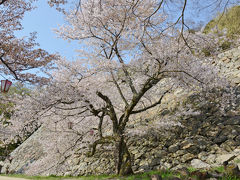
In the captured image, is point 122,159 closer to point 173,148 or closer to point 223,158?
Result: point 173,148

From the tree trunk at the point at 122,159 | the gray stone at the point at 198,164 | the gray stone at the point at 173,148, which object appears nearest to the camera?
the gray stone at the point at 198,164

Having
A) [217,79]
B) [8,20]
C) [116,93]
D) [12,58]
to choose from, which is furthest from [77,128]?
[217,79]

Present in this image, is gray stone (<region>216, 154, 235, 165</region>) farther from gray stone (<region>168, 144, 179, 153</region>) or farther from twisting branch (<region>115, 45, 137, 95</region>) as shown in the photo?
twisting branch (<region>115, 45, 137, 95</region>)

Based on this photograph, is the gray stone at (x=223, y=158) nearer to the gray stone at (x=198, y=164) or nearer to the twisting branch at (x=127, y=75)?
the gray stone at (x=198, y=164)

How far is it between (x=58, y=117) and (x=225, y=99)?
700 centimetres

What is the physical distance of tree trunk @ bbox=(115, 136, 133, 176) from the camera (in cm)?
658

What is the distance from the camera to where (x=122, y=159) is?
6.96 metres

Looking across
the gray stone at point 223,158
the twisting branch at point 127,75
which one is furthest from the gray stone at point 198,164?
the twisting branch at point 127,75

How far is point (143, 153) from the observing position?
809 cm

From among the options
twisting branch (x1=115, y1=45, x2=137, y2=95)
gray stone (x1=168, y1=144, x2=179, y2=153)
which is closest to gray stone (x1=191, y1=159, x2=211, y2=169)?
gray stone (x1=168, y1=144, x2=179, y2=153)

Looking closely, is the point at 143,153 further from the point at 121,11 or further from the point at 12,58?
the point at 12,58

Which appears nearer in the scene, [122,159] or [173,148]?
[122,159]

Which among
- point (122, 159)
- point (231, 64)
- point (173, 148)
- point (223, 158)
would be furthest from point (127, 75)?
point (231, 64)

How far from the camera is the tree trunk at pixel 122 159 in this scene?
658 centimetres
